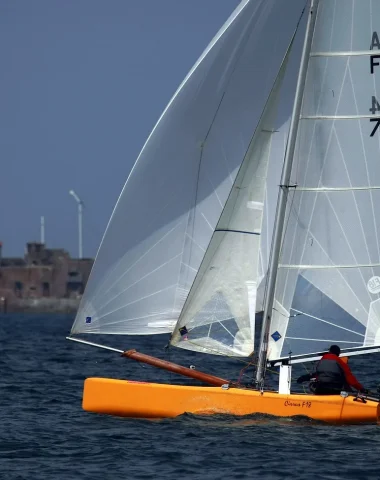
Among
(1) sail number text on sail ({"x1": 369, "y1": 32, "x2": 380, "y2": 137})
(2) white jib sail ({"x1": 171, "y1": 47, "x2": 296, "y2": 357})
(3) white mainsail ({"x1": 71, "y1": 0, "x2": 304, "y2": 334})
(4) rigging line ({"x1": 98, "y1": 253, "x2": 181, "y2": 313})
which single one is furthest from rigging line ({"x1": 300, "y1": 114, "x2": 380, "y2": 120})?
(4) rigging line ({"x1": 98, "y1": 253, "x2": 181, "y2": 313})

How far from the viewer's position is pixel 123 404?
613 inches

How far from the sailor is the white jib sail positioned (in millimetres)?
937

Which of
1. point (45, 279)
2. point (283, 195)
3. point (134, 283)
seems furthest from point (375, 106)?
point (45, 279)

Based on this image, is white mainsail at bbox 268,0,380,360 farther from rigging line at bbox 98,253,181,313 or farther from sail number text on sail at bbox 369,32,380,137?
rigging line at bbox 98,253,181,313

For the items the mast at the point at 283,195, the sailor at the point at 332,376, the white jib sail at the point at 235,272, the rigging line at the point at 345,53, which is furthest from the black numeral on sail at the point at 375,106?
the sailor at the point at 332,376

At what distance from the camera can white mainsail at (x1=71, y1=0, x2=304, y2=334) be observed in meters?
→ 15.1

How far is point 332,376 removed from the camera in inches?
590

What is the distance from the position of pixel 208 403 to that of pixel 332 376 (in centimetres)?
158

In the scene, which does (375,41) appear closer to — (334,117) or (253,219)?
(334,117)

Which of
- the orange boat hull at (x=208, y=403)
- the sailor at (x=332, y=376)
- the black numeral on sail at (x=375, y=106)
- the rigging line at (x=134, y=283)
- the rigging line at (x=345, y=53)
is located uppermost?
Result: the rigging line at (x=345, y=53)

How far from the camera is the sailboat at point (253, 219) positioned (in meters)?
15.2

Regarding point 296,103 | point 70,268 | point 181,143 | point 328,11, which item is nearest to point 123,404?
point 181,143

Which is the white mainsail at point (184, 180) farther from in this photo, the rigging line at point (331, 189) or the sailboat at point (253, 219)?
the rigging line at point (331, 189)

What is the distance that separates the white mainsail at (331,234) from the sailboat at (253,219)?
1cm
